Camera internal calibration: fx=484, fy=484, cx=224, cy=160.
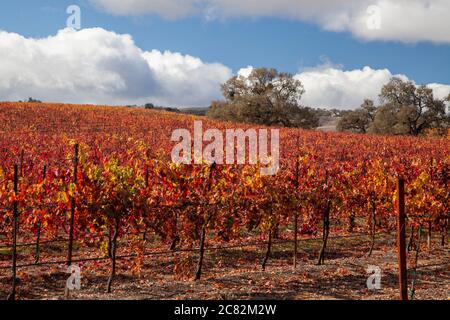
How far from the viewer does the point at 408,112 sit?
203ft

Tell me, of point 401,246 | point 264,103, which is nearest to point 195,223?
point 401,246

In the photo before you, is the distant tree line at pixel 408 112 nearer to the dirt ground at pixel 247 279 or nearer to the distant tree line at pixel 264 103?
the distant tree line at pixel 264 103

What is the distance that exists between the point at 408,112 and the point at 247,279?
5501 centimetres

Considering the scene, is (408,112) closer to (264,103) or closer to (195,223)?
(264,103)

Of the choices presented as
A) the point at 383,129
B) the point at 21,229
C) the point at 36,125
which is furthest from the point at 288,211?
the point at 383,129

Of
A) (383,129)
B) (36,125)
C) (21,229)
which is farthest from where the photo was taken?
(383,129)

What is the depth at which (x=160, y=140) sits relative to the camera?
3959cm

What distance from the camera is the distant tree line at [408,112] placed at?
2458 inches

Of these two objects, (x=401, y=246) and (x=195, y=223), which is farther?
(x=195, y=223)

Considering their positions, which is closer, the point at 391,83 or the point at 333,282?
the point at 333,282

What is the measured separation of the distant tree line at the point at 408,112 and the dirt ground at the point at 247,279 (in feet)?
158
